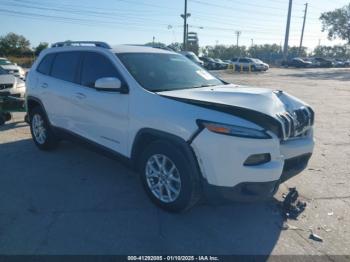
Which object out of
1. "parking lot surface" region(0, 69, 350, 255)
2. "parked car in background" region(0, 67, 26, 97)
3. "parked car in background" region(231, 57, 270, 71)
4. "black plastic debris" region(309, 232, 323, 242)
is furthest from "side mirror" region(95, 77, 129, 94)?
"parked car in background" region(231, 57, 270, 71)

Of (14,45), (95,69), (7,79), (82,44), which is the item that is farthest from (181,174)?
(14,45)

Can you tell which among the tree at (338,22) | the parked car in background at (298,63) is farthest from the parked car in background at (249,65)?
the tree at (338,22)

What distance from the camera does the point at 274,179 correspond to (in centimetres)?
327

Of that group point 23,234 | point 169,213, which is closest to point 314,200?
point 169,213

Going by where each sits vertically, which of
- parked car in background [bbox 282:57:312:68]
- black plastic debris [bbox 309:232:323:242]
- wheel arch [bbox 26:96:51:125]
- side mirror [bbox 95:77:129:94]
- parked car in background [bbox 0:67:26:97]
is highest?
side mirror [bbox 95:77:129:94]

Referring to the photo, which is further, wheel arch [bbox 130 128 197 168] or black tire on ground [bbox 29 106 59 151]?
black tire on ground [bbox 29 106 59 151]

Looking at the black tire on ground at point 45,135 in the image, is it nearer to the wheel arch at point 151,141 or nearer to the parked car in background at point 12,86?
the wheel arch at point 151,141

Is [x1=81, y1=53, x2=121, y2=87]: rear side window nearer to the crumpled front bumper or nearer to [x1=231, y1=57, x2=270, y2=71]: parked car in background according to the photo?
the crumpled front bumper

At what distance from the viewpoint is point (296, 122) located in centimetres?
363

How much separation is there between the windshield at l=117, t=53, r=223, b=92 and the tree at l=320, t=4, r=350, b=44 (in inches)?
2644

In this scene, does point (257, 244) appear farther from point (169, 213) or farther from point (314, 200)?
point (314, 200)

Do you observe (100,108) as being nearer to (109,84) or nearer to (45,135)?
(109,84)

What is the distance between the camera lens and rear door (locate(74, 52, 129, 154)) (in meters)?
4.15

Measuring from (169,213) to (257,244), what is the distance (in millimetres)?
1028
